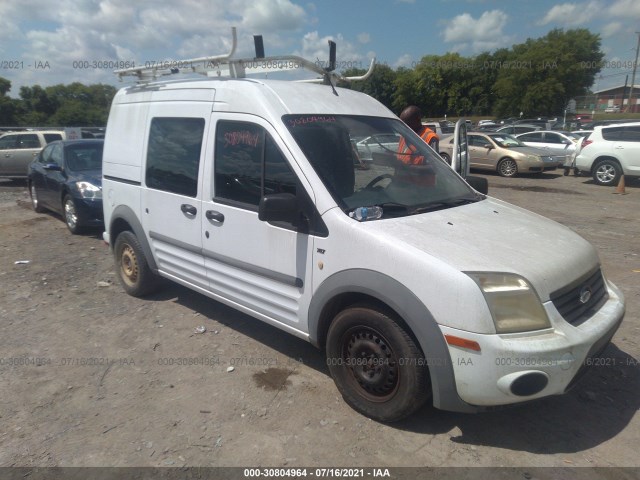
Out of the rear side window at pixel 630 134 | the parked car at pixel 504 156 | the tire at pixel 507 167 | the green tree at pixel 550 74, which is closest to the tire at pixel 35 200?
the parked car at pixel 504 156

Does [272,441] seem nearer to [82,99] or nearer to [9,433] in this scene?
[9,433]

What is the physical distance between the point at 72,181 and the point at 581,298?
781cm

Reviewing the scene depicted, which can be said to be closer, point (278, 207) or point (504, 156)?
point (278, 207)

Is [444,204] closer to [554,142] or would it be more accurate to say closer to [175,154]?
[175,154]

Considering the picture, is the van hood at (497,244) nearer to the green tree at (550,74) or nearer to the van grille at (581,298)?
the van grille at (581,298)

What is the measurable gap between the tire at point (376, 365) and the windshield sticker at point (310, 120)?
1.38 meters

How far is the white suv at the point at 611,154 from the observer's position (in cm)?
1400

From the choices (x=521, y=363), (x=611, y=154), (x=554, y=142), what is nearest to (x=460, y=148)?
(x=521, y=363)

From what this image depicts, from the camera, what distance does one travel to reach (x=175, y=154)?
14.3ft

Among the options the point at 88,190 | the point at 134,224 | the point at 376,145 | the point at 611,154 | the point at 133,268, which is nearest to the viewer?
the point at 376,145

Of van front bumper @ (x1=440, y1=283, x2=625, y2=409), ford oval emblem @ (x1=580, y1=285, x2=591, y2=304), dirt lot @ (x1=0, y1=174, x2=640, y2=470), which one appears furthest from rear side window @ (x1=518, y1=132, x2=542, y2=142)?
van front bumper @ (x1=440, y1=283, x2=625, y2=409)

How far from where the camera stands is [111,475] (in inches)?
108

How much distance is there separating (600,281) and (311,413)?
2.15 m

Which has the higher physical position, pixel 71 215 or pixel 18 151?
pixel 18 151
